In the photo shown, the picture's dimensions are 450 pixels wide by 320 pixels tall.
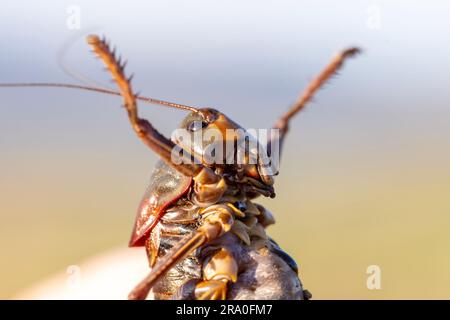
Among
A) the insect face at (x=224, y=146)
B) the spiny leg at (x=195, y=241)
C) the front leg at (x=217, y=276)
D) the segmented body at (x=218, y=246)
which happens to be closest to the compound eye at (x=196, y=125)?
the insect face at (x=224, y=146)

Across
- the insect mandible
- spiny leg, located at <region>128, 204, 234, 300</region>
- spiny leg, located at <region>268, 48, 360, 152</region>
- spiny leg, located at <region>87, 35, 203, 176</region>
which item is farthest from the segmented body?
spiny leg, located at <region>268, 48, 360, 152</region>

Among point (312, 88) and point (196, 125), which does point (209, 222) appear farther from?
point (312, 88)

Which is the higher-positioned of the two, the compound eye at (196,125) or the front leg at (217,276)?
the compound eye at (196,125)

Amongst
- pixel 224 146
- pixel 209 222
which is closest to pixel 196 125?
pixel 224 146

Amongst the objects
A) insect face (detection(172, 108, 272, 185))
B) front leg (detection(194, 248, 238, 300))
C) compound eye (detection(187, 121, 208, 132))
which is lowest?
front leg (detection(194, 248, 238, 300))

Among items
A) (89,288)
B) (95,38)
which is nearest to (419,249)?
(89,288)

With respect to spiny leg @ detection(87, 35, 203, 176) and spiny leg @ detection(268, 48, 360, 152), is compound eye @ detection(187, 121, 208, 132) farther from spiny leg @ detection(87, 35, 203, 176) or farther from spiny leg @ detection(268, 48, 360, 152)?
spiny leg @ detection(268, 48, 360, 152)

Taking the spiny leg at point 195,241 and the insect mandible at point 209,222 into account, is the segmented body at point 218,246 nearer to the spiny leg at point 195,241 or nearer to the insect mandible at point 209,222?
the insect mandible at point 209,222
